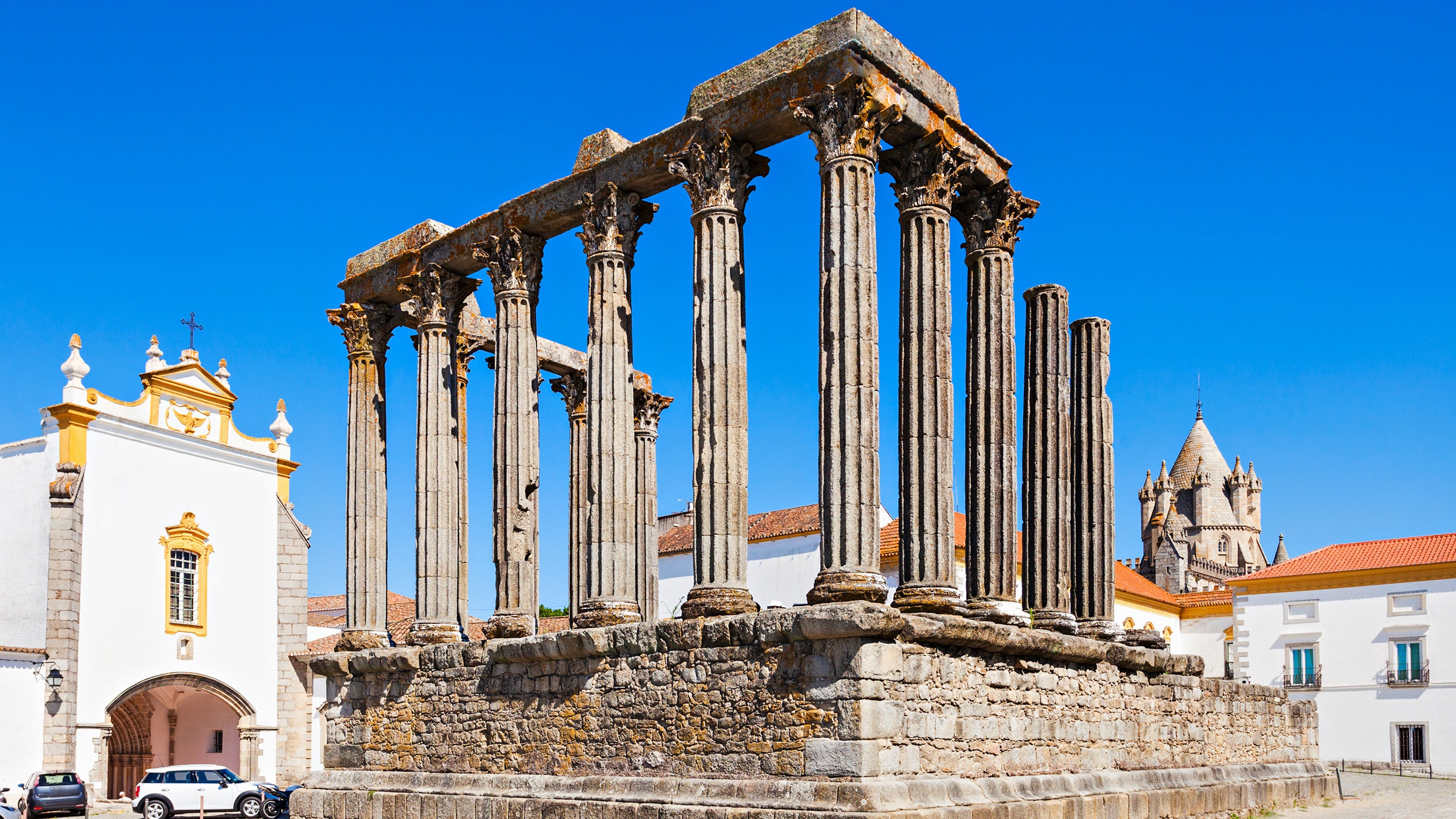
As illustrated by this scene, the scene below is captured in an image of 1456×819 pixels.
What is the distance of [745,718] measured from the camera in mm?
12523

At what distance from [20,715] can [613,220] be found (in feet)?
57.8

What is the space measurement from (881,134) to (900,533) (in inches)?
154

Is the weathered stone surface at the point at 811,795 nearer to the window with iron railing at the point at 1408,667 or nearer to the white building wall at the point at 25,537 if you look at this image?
the white building wall at the point at 25,537

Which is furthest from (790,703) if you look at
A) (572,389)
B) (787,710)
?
(572,389)

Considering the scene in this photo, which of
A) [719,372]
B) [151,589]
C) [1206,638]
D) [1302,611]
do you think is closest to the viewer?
[719,372]

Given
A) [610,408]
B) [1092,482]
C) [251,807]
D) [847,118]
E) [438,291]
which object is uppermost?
[847,118]

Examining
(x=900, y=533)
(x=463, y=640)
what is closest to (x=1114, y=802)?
(x=900, y=533)

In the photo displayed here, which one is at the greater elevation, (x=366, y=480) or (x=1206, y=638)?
(x=366, y=480)

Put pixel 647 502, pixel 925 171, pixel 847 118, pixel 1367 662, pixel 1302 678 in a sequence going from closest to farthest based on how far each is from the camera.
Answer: pixel 847 118 < pixel 925 171 < pixel 647 502 < pixel 1367 662 < pixel 1302 678

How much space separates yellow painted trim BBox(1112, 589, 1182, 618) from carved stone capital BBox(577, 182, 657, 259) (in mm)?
31325

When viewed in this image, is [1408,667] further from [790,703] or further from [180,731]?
[180,731]

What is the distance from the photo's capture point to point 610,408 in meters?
15.3

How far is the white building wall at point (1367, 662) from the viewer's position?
36.0 m

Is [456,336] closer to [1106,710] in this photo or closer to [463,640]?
[463,640]
